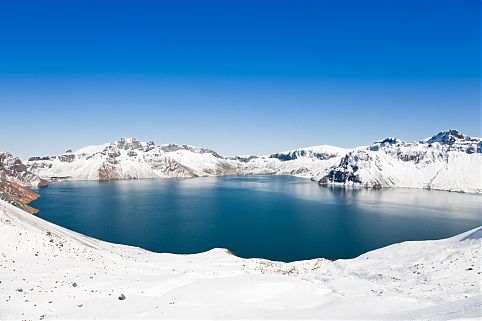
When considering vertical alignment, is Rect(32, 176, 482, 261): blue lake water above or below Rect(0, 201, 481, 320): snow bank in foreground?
below

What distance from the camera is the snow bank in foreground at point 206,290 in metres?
23.5

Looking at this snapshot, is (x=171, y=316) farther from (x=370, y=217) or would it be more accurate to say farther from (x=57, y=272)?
(x=370, y=217)

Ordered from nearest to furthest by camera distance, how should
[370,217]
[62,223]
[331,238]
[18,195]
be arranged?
[331,238] < [62,223] < [370,217] < [18,195]

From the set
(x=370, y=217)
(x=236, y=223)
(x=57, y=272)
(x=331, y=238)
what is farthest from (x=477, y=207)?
(x=57, y=272)

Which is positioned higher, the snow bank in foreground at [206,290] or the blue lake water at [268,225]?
the snow bank in foreground at [206,290]

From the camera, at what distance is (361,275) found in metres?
42.8

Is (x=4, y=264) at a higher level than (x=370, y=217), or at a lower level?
higher

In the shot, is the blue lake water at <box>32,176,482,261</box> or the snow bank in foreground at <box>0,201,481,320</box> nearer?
the snow bank in foreground at <box>0,201,481,320</box>

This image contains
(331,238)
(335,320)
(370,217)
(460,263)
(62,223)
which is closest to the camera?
(335,320)

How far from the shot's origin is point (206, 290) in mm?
28719

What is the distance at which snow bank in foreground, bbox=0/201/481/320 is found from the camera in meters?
23.5

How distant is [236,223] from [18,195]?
133778 millimetres

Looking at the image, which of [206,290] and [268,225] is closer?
[206,290]

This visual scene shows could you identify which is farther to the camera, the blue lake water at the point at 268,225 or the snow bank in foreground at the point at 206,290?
the blue lake water at the point at 268,225
